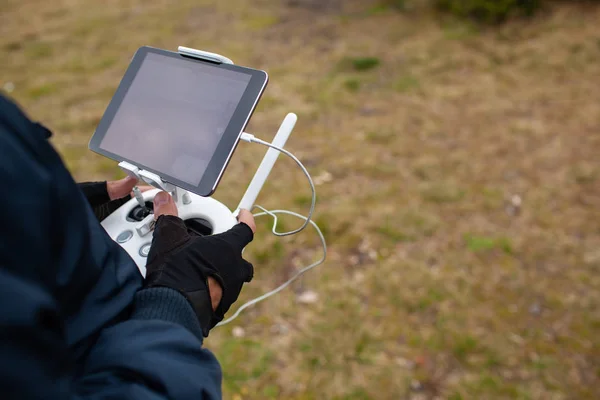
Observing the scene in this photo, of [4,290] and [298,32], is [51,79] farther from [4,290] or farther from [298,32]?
[4,290]

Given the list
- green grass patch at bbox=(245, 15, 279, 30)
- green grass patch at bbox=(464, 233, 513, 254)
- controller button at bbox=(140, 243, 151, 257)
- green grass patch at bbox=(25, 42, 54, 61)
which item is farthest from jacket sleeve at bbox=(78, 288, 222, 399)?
green grass patch at bbox=(25, 42, 54, 61)

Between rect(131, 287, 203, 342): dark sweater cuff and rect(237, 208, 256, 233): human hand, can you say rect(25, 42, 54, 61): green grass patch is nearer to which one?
rect(237, 208, 256, 233): human hand

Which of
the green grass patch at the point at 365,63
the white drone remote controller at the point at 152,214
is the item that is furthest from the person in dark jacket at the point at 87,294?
the green grass patch at the point at 365,63

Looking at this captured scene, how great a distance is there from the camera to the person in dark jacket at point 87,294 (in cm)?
65

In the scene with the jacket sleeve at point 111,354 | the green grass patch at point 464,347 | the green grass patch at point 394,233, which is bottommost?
the green grass patch at point 464,347

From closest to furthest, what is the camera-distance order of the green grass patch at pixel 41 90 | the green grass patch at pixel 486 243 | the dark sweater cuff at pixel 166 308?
the dark sweater cuff at pixel 166 308, the green grass patch at pixel 486 243, the green grass patch at pixel 41 90

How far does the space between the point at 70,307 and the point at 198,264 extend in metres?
0.35

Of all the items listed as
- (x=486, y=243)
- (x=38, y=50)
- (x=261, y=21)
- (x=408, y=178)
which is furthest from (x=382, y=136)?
(x=38, y=50)

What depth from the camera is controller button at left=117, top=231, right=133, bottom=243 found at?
4.25 feet

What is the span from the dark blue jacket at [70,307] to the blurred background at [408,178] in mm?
1458

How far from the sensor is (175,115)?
134cm

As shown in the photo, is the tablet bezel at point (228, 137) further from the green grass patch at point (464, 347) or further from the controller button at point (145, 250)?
the green grass patch at point (464, 347)

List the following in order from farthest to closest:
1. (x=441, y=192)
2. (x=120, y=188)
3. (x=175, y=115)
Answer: (x=441, y=192) < (x=120, y=188) < (x=175, y=115)

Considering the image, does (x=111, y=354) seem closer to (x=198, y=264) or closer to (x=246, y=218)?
(x=198, y=264)
